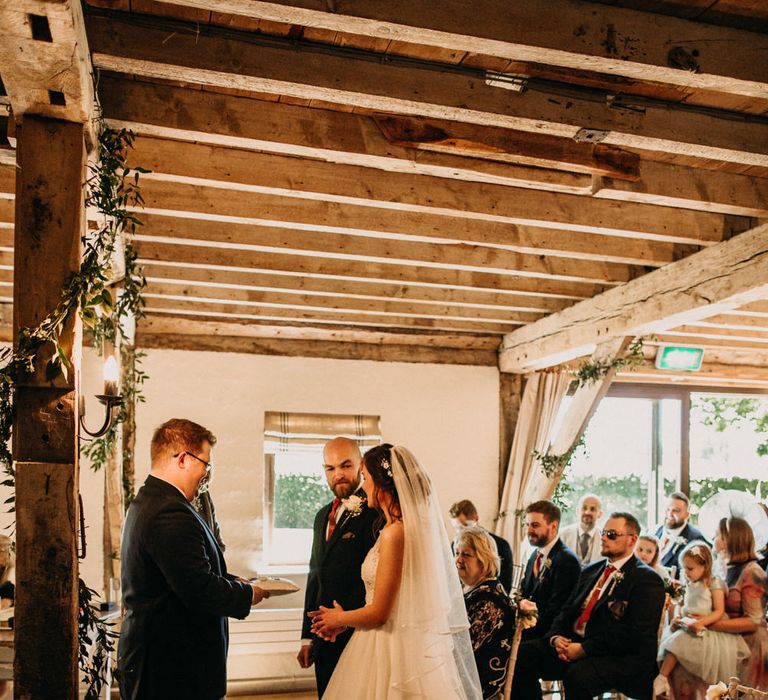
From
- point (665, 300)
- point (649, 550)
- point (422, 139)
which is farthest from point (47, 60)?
point (649, 550)

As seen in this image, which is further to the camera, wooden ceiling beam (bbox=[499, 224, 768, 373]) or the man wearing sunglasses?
wooden ceiling beam (bbox=[499, 224, 768, 373])

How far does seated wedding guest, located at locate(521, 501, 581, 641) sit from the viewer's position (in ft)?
15.6

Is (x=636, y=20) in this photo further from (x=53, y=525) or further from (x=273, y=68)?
(x=53, y=525)

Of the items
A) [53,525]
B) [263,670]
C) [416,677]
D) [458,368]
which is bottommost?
[263,670]

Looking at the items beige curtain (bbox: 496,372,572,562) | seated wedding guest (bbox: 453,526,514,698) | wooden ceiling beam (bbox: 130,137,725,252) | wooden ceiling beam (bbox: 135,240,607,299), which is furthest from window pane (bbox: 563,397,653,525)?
seated wedding guest (bbox: 453,526,514,698)

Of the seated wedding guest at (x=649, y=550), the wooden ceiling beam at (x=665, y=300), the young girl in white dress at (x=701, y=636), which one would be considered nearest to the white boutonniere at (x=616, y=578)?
the young girl in white dress at (x=701, y=636)

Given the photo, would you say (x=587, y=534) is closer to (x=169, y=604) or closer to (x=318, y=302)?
(x=318, y=302)

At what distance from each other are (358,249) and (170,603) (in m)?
2.73

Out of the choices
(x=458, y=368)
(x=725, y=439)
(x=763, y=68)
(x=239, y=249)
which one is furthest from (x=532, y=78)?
(x=725, y=439)

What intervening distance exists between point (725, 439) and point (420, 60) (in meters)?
7.92

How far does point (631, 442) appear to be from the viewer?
916 cm

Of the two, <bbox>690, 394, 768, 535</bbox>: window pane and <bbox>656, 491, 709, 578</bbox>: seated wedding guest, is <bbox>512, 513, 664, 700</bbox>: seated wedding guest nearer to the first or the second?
<bbox>656, 491, 709, 578</bbox>: seated wedding guest

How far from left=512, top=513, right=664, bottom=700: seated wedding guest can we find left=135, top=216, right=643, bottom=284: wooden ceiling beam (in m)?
1.77

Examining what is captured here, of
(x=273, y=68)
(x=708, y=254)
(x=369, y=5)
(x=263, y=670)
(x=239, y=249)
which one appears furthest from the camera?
(x=263, y=670)
